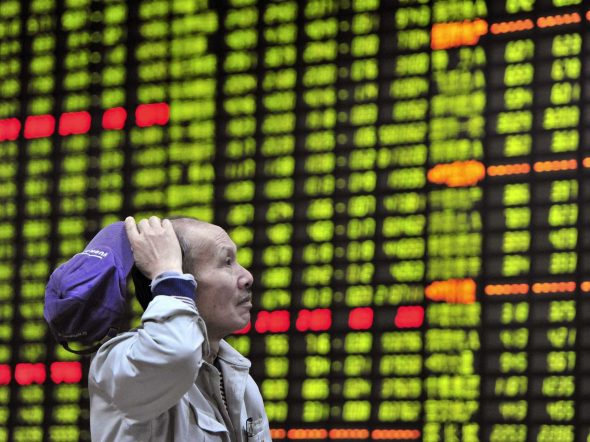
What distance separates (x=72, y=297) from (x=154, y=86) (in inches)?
63.2

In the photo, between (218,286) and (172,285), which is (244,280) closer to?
(218,286)

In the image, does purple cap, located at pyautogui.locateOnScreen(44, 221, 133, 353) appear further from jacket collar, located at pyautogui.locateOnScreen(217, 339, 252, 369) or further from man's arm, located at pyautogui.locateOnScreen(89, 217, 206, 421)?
jacket collar, located at pyautogui.locateOnScreen(217, 339, 252, 369)

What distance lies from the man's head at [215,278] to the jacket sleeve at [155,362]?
0.11 meters

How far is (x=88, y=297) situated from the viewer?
4.12ft

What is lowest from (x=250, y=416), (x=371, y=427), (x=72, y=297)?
(x=371, y=427)

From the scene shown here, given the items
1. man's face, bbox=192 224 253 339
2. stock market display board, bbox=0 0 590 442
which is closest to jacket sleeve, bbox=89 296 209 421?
man's face, bbox=192 224 253 339

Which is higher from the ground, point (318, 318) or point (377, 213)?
point (377, 213)

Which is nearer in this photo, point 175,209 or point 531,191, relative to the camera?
point 531,191

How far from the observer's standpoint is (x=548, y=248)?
7.73ft

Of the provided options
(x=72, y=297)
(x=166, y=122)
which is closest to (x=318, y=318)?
(x=166, y=122)

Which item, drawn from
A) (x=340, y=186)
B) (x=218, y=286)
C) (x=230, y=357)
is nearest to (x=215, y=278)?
(x=218, y=286)

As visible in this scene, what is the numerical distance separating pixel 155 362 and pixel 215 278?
0.66 feet

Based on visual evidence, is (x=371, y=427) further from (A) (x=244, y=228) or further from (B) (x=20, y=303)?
(B) (x=20, y=303)

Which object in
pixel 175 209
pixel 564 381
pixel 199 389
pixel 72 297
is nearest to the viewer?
pixel 72 297
